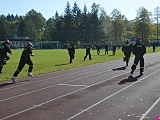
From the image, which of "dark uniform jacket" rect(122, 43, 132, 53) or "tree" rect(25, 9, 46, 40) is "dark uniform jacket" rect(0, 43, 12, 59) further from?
"tree" rect(25, 9, 46, 40)

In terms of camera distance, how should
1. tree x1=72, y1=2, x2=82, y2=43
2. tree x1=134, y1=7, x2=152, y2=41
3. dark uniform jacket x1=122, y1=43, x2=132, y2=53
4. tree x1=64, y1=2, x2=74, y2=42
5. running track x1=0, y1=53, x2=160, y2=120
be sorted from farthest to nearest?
tree x1=72, y1=2, x2=82, y2=43, tree x1=64, y1=2, x2=74, y2=42, tree x1=134, y1=7, x2=152, y2=41, dark uniform jacket x1=122, y1=43, x2=132, y2=53, running track x1=0, y1=53, x2=160, y2=120

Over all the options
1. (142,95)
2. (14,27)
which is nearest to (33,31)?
(14,27)

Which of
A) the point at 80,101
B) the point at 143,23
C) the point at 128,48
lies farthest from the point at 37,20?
the point at 80,101

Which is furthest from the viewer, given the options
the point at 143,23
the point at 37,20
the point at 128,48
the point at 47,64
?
the point at 37,20

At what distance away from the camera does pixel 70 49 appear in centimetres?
3080

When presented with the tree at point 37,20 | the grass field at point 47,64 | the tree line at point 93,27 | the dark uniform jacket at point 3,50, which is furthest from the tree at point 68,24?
the dark uniform jacket at point 3,50

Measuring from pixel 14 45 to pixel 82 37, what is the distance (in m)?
24.5

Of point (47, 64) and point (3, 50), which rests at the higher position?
point (3, 50)

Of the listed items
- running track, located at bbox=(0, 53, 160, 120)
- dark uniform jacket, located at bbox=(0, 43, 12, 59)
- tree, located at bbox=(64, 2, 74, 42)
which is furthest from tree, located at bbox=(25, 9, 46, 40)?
running track, located at bbox=(0, 53, 160, 120)

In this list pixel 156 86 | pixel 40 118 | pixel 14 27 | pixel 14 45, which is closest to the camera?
pixel 40 118

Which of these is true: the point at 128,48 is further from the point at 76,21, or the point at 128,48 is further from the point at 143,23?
the point at 76,21

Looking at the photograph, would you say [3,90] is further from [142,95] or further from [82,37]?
[82,37]

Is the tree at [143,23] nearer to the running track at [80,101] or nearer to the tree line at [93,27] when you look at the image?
the tree line at [93,27]

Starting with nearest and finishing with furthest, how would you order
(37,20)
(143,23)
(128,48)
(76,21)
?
(128,48) → (143,23) → (76,21) → (37,20)
